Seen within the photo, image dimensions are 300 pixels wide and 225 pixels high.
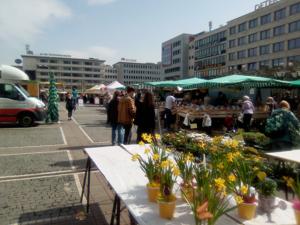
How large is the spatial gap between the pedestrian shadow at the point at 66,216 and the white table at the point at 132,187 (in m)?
0.94

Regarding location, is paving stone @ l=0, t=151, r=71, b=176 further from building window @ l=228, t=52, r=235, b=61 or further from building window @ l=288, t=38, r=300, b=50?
building window @ l=228, t=52, r=235, b=61

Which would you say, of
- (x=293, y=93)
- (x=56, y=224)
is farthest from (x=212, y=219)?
(x=293, y=93)

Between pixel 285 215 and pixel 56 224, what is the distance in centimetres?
317

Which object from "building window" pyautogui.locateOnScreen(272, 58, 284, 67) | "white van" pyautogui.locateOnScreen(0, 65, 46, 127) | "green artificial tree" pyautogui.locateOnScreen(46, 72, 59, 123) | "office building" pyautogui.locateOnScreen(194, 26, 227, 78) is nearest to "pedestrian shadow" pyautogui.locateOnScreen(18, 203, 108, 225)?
"white van" pyautogui.locateOnScreen(0, 65, 46, 127)

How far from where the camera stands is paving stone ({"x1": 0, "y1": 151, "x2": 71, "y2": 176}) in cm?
714

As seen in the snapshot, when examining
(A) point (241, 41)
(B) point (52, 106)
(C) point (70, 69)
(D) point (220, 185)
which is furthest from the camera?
(C) point (70, 69)

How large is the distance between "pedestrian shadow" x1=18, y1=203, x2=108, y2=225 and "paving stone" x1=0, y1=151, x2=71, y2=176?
99.7 inches

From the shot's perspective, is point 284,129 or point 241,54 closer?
point 284,129

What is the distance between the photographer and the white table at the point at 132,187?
2355mm

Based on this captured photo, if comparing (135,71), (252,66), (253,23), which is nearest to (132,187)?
(252,66)

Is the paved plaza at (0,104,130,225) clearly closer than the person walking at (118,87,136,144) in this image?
Yes

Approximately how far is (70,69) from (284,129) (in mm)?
132551

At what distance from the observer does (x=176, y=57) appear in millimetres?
114688

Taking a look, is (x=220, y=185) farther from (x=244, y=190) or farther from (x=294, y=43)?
(x=294, y=43)
